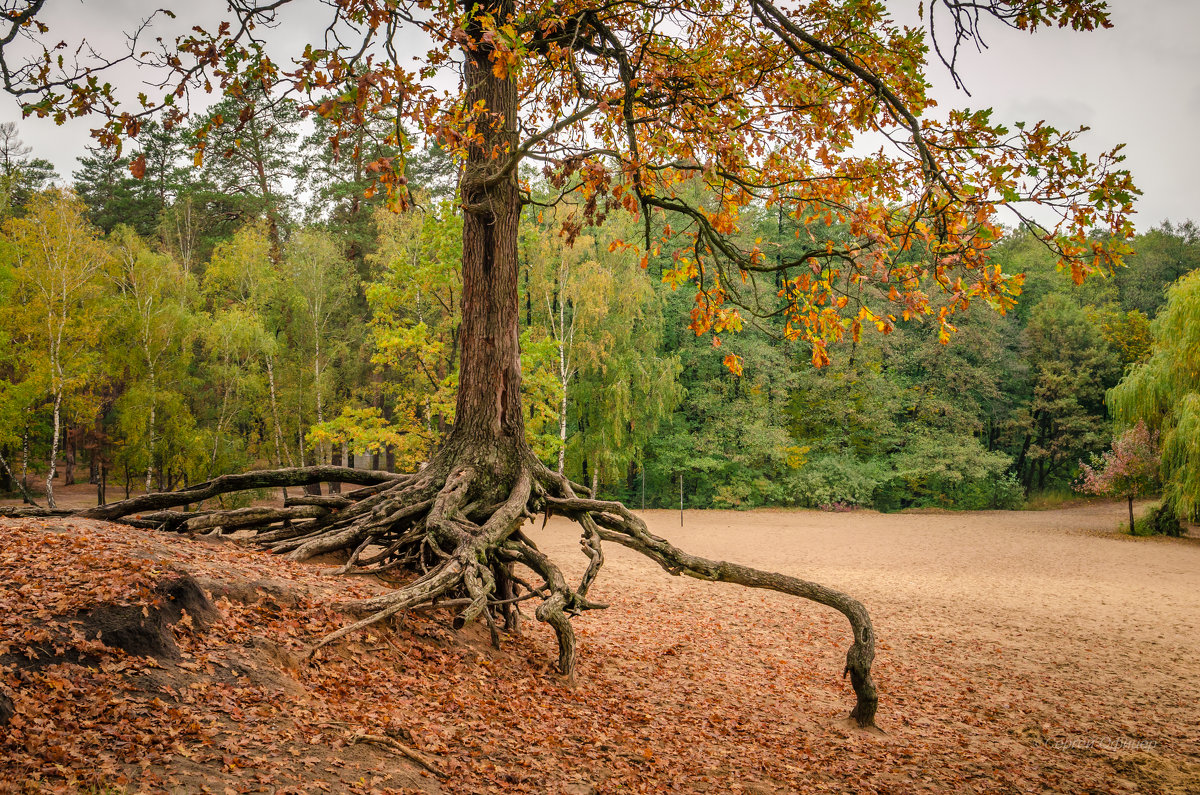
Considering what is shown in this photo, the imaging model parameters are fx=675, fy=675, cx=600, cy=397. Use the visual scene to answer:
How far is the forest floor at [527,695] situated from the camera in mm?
2922

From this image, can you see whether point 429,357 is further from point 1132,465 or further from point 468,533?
point 1132,465

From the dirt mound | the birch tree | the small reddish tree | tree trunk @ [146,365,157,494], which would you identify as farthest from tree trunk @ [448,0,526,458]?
the small reddish tree

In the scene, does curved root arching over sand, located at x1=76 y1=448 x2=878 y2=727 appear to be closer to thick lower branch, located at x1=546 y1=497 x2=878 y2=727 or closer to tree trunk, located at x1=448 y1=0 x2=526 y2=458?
thick lower branch, located at x1=546 y1=497 x2=878 y2=727

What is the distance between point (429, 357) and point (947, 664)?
14.6 meters

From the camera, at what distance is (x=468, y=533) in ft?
18.6

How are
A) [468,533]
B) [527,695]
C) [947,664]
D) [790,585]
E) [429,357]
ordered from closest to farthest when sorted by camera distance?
[527,695] → [468,533] → [790,585] → [947,664] → [429,357]

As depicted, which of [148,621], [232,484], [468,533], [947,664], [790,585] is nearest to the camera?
[148,621]

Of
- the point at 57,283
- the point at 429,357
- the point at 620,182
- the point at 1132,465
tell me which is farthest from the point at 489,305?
the point at 1132,465

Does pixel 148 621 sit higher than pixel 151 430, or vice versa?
pixel 151 430

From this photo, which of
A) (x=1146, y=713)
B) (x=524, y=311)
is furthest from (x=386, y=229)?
(x=1146, y=713)

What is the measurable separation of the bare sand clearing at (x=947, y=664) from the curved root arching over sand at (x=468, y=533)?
78 cm

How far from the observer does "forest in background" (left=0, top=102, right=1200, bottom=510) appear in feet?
64.1

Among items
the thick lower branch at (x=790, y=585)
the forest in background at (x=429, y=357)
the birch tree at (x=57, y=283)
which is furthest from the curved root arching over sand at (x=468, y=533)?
the birch tree at (x=57, y=283)

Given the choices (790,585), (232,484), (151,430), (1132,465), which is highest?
(151,430)
